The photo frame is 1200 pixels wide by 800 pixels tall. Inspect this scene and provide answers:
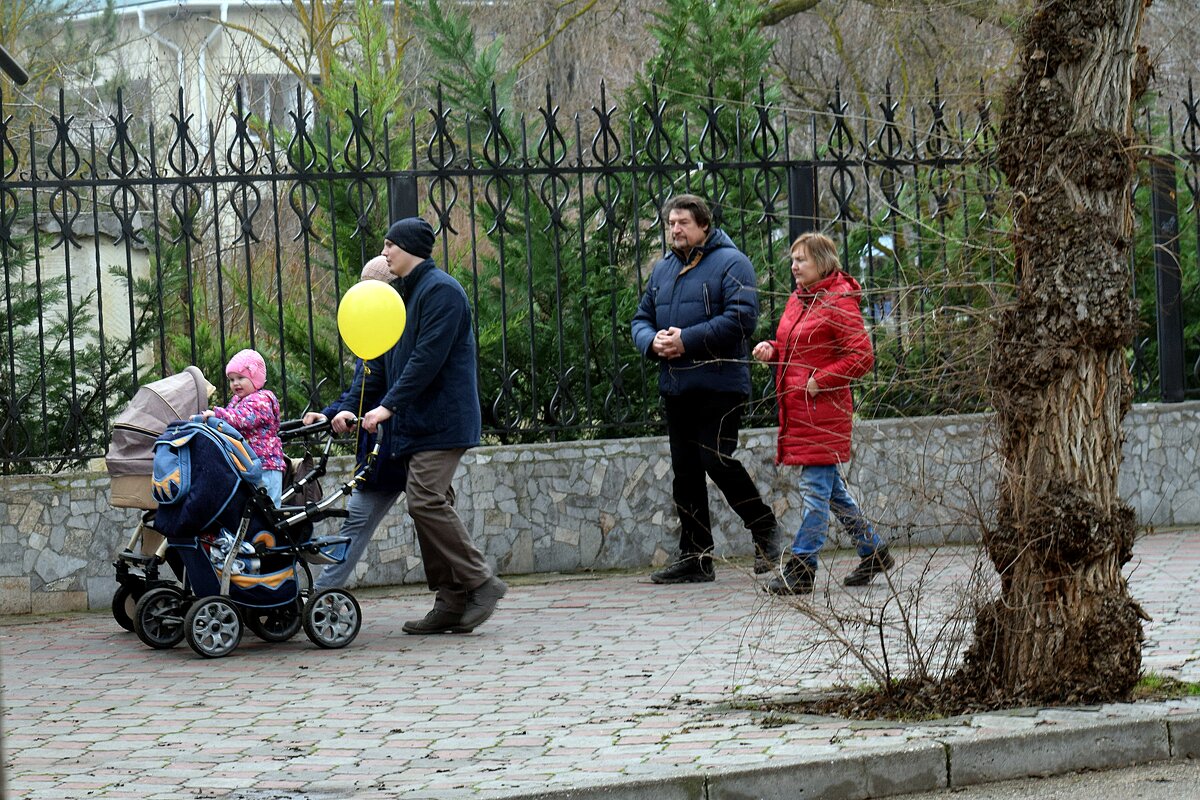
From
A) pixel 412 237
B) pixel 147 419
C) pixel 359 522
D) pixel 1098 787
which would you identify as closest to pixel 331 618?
pixel 359 522

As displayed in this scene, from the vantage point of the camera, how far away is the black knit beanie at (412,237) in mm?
7684

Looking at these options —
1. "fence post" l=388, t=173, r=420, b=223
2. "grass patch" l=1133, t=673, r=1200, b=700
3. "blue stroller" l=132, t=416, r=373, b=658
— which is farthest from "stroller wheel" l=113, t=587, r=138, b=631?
"grass patch" l=1133, t=673, r=1200, b=700

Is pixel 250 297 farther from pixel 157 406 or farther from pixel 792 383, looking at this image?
pixel 792 383

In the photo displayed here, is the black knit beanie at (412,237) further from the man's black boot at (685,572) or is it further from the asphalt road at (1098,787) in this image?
the asphalt road at (1098,787)

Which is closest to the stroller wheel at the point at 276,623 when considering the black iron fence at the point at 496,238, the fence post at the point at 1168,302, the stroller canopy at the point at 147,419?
the stroller canopy at the point at 147,419

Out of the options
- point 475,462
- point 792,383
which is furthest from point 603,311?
point 792,383

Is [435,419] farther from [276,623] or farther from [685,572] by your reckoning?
[685,572]

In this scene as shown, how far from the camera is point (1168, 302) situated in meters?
11.0

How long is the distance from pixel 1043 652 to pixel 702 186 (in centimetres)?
527

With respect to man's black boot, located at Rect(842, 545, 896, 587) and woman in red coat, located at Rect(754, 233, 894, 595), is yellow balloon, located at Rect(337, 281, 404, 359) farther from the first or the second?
man's black boot, located at Rect(842, 545, 896, 587)

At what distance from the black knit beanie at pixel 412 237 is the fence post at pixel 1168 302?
527 centimetres

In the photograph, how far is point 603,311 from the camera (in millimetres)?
10000

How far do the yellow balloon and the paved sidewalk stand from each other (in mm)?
1356

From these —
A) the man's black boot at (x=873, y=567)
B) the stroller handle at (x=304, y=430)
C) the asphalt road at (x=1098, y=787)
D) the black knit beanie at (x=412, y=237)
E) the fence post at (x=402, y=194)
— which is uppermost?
the fence post at (x=402, y=194)
